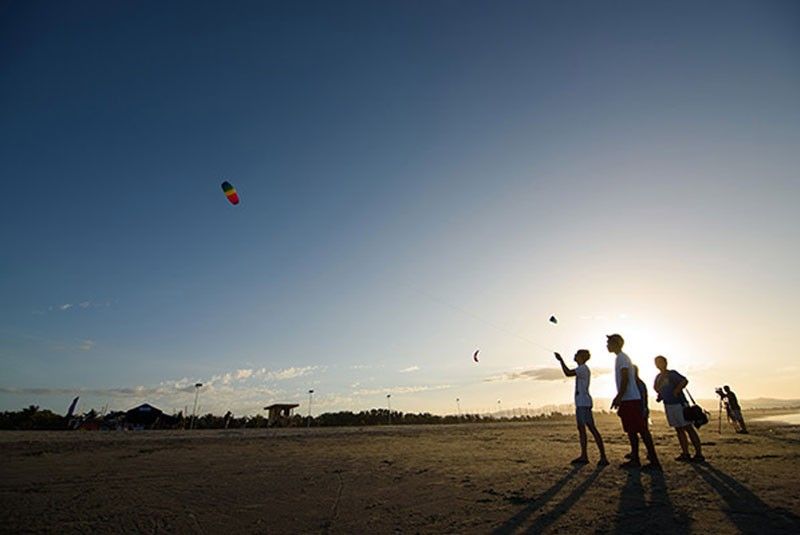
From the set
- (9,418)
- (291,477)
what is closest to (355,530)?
(291,477)

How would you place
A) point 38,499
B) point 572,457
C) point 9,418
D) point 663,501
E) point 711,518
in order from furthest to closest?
1. point 9,418
2. point 572,457
3. point 38,499
4. point 663,501
5. point 711,518

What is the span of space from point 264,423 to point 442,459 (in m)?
32.2

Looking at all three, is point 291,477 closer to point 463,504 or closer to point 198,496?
A: point 198,496

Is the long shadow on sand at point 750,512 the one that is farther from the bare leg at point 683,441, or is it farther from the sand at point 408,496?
the bare leg at point 683,441

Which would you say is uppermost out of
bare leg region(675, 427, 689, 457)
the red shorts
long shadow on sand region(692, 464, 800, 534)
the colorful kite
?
the colorful kite

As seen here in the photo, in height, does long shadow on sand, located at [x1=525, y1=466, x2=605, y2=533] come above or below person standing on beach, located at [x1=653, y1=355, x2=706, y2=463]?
below

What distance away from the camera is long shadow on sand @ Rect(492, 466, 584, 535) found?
14.9 feet

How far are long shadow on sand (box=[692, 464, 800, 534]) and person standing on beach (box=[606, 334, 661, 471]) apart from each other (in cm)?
121

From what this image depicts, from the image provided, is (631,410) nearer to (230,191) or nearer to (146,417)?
(230,191)

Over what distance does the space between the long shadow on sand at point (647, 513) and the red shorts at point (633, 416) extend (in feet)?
4.62

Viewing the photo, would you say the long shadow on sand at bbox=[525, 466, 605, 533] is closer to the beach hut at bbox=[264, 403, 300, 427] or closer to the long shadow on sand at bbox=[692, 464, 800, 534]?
the long shadow on sand at bbox=[692, 464, 800, 534]

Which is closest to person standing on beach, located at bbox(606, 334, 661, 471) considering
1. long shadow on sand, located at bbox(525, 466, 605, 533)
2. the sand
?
the sand

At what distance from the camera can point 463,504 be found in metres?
5.59

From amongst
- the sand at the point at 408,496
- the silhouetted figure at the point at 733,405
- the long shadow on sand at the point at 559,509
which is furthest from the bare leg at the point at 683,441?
the silhouetted figure at the point at 733,405
